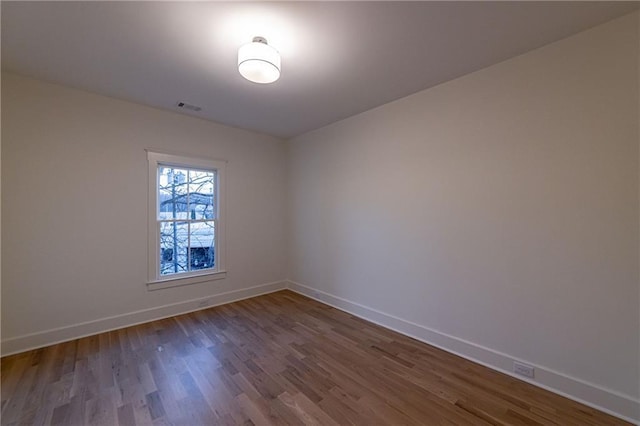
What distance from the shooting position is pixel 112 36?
196 cm

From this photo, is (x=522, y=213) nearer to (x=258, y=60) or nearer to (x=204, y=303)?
(x=258, y=60)

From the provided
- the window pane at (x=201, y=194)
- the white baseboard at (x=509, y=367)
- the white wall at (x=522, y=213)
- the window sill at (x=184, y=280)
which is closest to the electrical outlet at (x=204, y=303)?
the window sill at (x=184, y=280)

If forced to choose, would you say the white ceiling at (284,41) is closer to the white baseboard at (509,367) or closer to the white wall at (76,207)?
the white wall at (76,207)

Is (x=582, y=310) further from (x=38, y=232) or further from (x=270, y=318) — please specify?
(x=38, y=232)

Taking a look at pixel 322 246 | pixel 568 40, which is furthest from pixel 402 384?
pixel 568 40

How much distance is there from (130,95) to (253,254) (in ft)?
8.87

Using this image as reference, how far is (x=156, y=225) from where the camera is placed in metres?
3.34

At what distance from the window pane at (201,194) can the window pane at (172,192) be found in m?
0.08

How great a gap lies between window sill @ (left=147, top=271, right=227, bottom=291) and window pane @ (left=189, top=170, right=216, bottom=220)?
86cm

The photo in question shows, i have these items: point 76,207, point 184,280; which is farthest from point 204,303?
point 76,207

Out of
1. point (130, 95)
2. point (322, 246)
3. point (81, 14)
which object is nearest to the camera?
point (81, 14)

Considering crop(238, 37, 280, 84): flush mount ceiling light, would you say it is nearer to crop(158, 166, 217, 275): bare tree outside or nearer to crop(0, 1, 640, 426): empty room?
crop(0, 1, 640, 426): empty room

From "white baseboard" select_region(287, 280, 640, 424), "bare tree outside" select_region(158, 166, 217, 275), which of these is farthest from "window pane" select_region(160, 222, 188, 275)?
"white baseboard" select_region(287, 280, 640, 424)

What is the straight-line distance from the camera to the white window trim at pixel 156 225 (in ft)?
10.8
